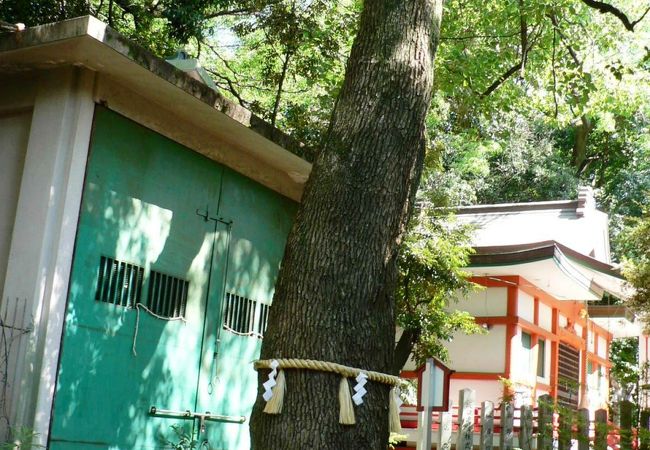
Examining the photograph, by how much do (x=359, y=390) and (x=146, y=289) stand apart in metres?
3.28

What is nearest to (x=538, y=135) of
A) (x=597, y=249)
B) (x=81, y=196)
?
(x=597, y=249)

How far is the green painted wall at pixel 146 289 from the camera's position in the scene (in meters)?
6.21

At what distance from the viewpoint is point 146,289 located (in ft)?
22.4

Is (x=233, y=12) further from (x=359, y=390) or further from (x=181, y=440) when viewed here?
(x=359, y=390)

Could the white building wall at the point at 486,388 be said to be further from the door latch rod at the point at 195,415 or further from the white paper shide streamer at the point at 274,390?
the white paper shide streamer at the point at 274,390

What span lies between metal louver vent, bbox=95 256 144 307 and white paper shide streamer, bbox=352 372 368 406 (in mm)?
2993

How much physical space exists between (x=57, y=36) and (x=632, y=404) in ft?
22.4

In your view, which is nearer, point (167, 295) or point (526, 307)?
point (167, 295)

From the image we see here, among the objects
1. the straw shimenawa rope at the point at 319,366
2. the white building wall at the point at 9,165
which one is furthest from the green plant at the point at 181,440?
the straw shimenawa rope at the point at 319,366

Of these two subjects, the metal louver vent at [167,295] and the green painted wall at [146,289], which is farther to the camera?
Answer: the metal louver vent at [167,295]

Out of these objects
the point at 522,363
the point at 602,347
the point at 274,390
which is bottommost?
the point at 274,390

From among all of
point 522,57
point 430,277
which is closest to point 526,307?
point 430,277

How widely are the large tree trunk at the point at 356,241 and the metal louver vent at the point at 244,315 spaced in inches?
143

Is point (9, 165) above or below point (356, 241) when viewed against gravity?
above
